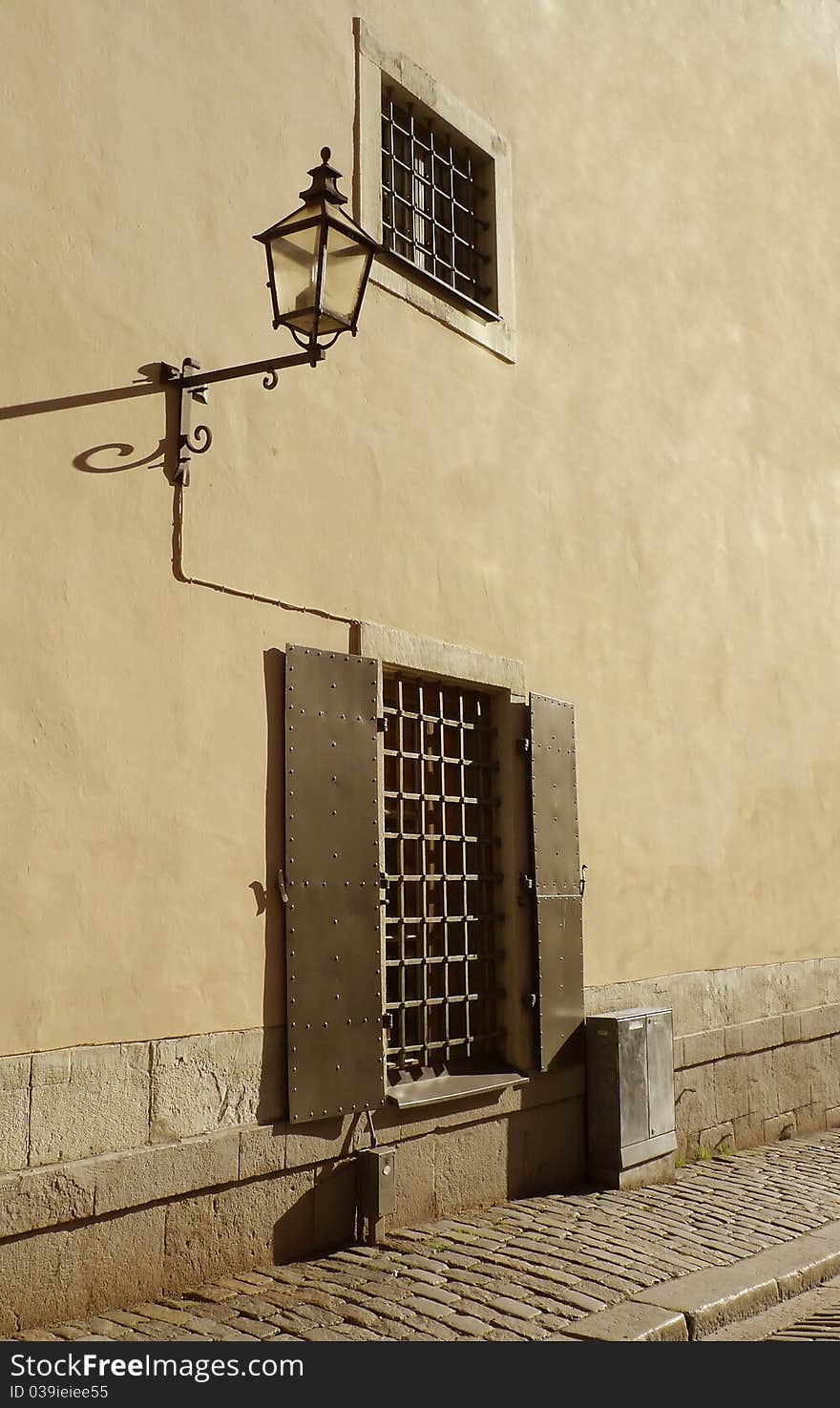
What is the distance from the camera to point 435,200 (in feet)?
22.6

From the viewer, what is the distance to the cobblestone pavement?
4.38 m

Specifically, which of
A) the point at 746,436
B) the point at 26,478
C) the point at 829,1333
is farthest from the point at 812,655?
the point at 26,478

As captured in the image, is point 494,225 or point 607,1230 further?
point 494,225

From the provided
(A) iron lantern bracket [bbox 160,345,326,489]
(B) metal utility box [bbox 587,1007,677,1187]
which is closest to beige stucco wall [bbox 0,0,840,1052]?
(A) iron lantern bracket [bbox 160,345,326,489]

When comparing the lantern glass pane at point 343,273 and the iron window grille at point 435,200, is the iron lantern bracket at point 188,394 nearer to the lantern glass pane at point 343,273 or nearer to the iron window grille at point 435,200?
the lantern glass pane at point 343,273

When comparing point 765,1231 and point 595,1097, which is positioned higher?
point 595,1097

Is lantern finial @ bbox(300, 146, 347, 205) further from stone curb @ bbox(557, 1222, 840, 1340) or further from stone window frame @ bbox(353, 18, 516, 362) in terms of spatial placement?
stone curb @ bbox(557, 1222, 840, 1340)

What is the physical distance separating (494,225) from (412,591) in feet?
7.19

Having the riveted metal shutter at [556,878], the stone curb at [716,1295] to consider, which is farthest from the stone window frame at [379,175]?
the stone curb at [716,1295]

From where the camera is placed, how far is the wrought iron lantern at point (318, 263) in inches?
185

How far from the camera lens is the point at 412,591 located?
20.4ft

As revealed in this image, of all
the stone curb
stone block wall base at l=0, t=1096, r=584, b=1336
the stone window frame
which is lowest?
the stone curb

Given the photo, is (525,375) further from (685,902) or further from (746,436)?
(685,902)

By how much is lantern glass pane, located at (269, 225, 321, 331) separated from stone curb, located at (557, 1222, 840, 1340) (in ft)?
11.8
